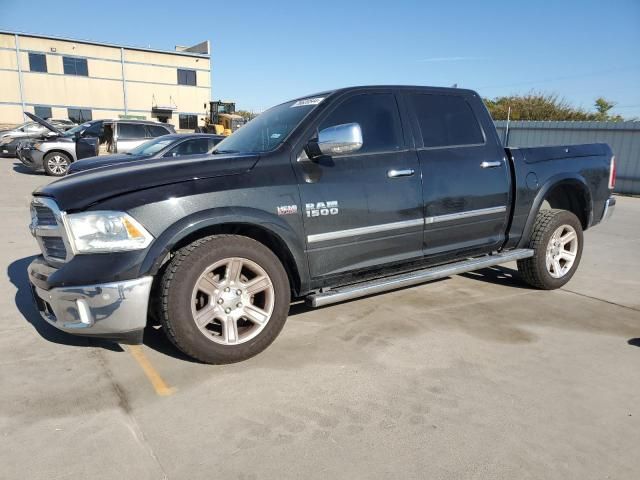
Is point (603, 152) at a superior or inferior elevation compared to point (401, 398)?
superior

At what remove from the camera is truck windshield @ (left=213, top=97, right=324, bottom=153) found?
3.53 metres

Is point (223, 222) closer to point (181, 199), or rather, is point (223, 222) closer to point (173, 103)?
point (181, 199)

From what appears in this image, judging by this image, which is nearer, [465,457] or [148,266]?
[465,457]

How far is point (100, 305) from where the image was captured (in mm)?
2691

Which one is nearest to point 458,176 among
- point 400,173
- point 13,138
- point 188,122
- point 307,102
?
point 400,173

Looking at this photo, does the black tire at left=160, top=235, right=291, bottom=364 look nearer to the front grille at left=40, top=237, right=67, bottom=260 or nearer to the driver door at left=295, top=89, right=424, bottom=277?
the driver door at left=295, top=89, right=424, bottom=277

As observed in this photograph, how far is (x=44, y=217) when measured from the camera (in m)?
3.05

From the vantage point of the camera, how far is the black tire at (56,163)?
13.7 metres

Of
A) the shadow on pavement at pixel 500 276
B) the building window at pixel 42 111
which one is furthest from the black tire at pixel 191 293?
the building window at pixel 42 111

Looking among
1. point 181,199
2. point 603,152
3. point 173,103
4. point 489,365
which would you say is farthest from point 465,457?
point 173,103

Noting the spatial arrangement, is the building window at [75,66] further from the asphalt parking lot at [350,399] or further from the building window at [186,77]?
the asphalt parking lot at [350,399]

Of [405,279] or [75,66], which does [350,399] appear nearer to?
[405,279]

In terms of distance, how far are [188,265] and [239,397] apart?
2.79 feet

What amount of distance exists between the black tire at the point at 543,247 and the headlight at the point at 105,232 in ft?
11.9
